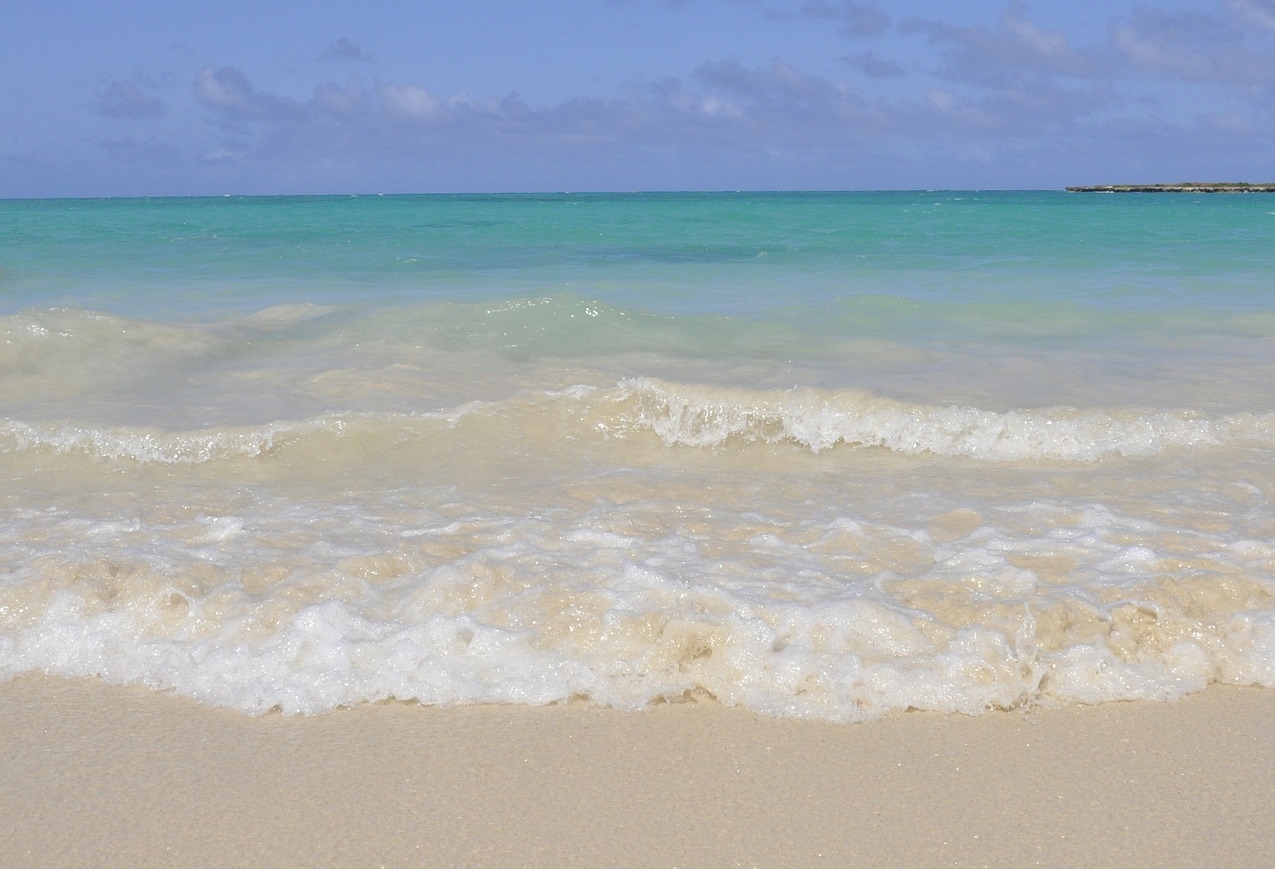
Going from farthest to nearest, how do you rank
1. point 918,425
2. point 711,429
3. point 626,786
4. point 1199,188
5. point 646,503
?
point 1199,188, point 711,429, point 918,425, point 646,503, point 626,786

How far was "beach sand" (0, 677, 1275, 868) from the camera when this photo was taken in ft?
8.11

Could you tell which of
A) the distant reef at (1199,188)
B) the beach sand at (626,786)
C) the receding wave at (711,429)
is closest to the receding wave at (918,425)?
the receding wave at (711,429)

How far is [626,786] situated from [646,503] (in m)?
2.18

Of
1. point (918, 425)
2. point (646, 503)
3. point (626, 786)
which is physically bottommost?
point (626, 786)

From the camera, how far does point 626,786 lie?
273 cm

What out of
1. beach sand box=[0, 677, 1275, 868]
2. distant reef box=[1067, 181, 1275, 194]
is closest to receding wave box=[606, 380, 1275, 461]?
beach sand box=[0, 677, 1275, 868]

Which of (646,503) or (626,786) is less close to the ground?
(646,503)

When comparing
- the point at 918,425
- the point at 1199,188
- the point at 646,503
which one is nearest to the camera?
the point at 646,503

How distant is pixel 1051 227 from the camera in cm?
2833

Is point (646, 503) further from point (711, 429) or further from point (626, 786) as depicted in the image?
point (626, 786)

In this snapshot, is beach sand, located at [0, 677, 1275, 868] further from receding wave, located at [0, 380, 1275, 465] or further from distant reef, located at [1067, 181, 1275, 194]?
distant reef, located at [1067, 181, 1275, 194]

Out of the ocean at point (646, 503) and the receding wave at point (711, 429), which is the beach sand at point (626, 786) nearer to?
the ocean at point (646, 503)

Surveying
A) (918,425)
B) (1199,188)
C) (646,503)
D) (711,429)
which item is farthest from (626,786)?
(1199,188)

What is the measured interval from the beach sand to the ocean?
A: 14cm
